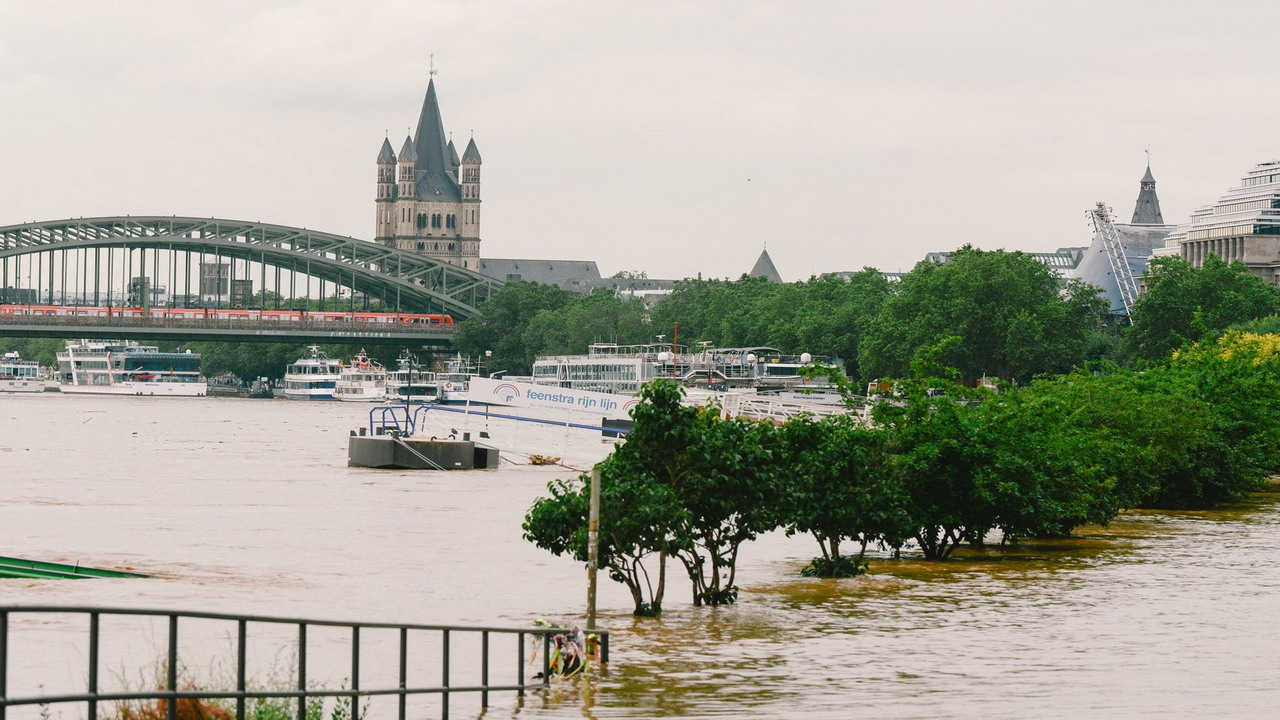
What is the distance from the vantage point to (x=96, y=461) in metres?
79.5

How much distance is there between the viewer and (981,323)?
12406 centimetres

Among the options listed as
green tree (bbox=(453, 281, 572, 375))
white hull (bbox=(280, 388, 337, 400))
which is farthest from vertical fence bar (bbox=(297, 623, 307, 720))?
white hull (bbox=(280, 388, 337, 400))

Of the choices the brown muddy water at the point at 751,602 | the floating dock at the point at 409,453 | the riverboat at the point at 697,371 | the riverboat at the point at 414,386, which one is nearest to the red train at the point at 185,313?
the riverboat at the point at 414,386

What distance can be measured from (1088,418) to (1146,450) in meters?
1.89

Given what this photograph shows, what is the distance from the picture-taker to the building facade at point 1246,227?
178m

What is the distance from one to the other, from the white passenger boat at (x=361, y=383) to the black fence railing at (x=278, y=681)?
155 meters

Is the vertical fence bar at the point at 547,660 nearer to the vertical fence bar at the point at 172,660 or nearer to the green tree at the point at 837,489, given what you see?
the vertical fence bar at the point at 172,660

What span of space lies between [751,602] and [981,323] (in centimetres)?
9392

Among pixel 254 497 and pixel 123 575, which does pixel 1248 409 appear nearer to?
pixel 254 497

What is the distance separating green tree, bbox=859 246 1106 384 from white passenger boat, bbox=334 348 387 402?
221ft

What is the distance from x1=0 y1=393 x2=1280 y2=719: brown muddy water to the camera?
74.2ft

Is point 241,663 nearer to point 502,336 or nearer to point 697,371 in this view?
point 697,371

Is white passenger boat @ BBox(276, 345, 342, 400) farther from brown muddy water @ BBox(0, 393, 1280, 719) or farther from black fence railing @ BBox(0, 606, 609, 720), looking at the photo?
black fence railing @ BBox(0, 606, 609, 720)

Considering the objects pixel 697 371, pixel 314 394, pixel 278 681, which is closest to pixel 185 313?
pixel 314 394
